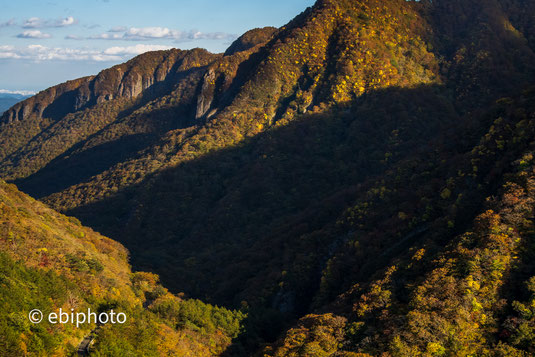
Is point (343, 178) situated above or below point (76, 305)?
above

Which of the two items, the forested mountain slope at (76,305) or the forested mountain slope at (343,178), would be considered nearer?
the forested mountain slope at (76,305)

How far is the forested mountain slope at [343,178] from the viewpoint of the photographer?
145ft

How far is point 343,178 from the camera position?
111500 millimetres

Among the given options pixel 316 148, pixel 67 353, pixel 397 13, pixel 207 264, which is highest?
pixel 397 13

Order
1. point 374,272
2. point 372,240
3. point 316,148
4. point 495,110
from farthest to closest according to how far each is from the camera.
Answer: point 316,148, point 495,110, point 372,240, point 374,272

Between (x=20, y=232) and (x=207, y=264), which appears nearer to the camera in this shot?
(x=20, y=232)

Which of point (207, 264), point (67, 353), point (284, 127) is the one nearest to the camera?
point (67, 353)

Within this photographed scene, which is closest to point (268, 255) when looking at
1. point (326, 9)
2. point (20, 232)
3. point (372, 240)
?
point (372, 240)

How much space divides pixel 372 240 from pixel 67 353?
41717mm

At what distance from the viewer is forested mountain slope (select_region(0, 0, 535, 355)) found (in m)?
44.2

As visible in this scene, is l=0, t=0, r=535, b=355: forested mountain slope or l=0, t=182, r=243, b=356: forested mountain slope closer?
A: l=0, t=182, r=243, b=356: forested mountain slope

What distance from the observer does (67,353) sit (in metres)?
33.1

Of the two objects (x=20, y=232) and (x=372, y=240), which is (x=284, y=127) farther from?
(x=20, y=232)

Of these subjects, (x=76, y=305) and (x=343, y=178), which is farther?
(x=343, y=178)
